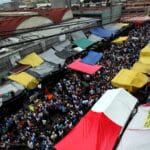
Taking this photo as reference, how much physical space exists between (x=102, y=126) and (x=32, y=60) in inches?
413

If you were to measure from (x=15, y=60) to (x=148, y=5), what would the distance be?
2495 cm

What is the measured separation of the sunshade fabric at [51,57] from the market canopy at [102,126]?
26.8 ft

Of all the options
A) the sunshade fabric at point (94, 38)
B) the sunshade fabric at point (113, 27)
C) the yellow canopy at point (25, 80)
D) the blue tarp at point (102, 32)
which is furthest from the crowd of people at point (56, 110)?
the sunshade fabric at point (113, 27)

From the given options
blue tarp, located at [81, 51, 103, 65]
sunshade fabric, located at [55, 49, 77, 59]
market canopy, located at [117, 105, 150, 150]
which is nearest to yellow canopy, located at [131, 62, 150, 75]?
blue tarp, located at [81, 51, 103, 65]

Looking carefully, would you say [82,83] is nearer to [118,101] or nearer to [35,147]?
[118,101]

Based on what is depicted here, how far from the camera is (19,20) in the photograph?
2512cm

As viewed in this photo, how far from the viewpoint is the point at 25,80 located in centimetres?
1848

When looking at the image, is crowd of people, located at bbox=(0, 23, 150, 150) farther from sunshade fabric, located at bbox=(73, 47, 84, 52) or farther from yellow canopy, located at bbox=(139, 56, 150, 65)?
sunshade fabric, located at bbox=(73, 47, 84, 52)

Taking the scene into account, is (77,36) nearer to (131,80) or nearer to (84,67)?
(84,67)

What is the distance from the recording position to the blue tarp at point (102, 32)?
93.1 ft

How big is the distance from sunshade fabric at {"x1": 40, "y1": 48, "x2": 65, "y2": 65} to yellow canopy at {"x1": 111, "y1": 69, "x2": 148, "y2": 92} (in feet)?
18.6

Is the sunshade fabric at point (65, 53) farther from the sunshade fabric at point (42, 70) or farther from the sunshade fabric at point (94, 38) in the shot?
the sunshade fabric at point (94, 38)

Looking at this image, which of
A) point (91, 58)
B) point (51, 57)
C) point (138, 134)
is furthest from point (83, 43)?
point (138, 134)

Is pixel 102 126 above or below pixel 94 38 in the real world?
above
